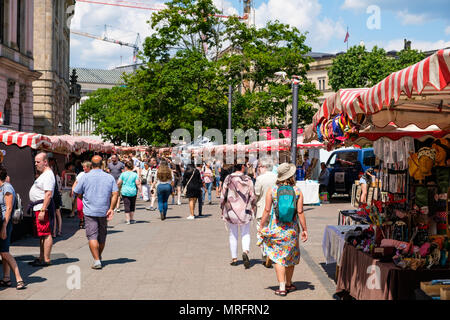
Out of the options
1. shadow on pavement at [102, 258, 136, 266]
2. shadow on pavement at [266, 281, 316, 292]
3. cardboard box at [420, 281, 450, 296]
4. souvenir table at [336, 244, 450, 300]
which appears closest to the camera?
cardboard box at [420, 281, 450, 296]

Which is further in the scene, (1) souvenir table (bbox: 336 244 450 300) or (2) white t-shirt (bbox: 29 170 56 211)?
(2) white t-shirt (bbox: 29 170 56 211)

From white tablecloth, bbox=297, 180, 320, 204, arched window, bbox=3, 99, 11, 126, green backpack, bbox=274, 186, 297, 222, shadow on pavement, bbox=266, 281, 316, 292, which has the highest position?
arched window, bbox=3, 99, 11, 126

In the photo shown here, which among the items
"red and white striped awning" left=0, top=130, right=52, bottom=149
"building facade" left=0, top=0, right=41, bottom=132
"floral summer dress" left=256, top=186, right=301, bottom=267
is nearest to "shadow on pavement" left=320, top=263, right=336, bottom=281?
"floral summer dress" left=256, top=186, right=301, bottom=267

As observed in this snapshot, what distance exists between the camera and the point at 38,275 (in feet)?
31.0

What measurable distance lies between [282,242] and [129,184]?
10.0 m

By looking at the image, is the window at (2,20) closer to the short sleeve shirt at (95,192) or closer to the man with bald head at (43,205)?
the man with bald head at (43,205)

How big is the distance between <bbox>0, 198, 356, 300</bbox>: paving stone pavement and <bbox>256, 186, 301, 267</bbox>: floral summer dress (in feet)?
1.57

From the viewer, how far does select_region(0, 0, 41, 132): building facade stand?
1323 inches

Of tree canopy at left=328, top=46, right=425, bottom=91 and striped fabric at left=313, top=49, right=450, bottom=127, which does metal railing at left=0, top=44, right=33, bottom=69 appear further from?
tree canopy at left=328, top=46, right=425, bottom=91

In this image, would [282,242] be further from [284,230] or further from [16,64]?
[16,64]

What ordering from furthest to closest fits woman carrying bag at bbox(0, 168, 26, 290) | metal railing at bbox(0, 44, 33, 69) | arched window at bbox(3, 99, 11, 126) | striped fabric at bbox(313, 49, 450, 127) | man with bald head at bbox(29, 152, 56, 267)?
1. arched window at bbox(3, 99, 11, 126)
2. metal railing at bbox(0, 44, 33, 69)
3. man with bald head at bbox(29, 152, 56, 267)
4. woman carrying bag at bbox(0, 168, 26, 290)
5. striped fabric at bbox(313, 49, 450, 127)

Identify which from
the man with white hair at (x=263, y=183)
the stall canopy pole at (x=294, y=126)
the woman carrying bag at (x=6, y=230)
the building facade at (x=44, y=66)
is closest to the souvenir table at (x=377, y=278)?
the man with white hair at (x=263, y=183)

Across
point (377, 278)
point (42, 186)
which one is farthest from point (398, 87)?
point (42, 186)
